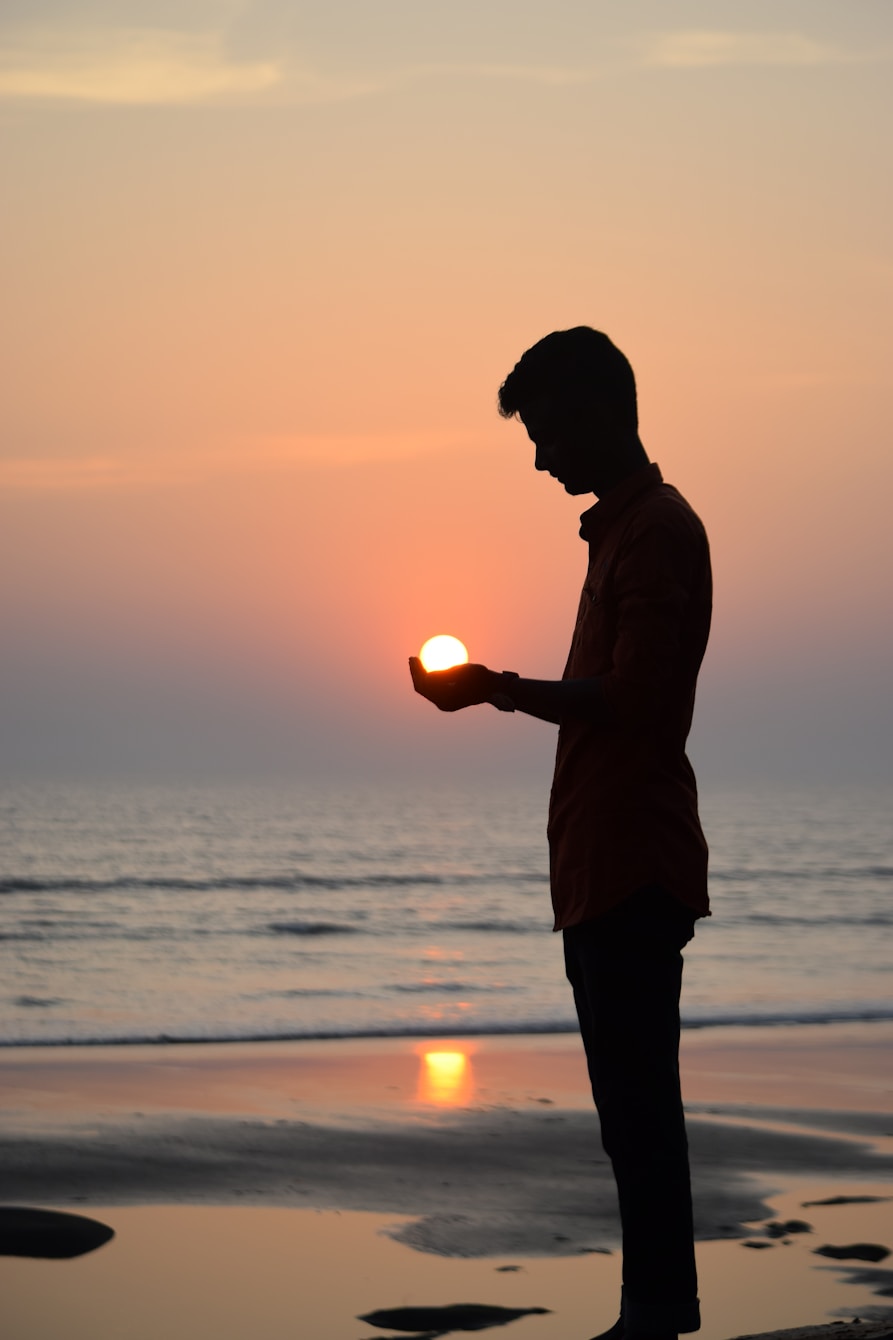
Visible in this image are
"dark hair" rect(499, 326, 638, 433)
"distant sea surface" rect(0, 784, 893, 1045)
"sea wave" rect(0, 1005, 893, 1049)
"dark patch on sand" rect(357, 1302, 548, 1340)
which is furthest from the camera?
"distant sea surface" rect(0, 784, 893, 1045)

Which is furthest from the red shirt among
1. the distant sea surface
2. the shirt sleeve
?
the distant sea surface

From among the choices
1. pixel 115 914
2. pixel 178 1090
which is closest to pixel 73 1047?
pixel 178 1090

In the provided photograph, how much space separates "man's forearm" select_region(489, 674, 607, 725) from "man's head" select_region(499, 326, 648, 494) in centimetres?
40

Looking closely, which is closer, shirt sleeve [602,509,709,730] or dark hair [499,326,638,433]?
shirt sleeve [602,509,709,730]

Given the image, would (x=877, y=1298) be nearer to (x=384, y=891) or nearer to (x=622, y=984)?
(x=622, y=984)

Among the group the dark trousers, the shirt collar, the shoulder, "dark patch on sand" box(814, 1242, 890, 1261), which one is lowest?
"dark patch on sand" box(814, 1242, 890, 1261)

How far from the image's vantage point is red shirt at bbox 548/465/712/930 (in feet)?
8.13

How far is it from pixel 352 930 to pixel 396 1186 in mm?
13519

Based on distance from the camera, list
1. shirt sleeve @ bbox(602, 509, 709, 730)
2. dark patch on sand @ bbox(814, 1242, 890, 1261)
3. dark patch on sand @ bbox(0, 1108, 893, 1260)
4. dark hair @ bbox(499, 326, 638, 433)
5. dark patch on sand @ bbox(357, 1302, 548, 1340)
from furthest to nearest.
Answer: dark patch on sand @ bbox(0, 1108, 893, 1260) < dark patch on sand @ bbox(814, 1242, 890, 1261) < dark patch on sand @ bbox(357, 1302, 548, 1340) < dark hair @ bbox(499, 326, 638, 433) < shirt sleeve @ bbox(602, 509, 709, 730)

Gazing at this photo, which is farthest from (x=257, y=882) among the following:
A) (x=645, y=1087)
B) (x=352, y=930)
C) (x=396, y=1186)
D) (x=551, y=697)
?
(x=551, y=697)

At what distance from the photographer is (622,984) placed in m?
2.51

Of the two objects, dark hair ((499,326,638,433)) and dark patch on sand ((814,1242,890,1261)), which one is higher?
dark hair ((499,326,638,433))

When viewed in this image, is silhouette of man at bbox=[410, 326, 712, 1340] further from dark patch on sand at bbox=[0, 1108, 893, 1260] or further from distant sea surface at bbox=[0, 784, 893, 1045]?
distant sea surface at bbox=[0, 784, 893, 1045]

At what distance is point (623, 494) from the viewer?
2660 millimetres
